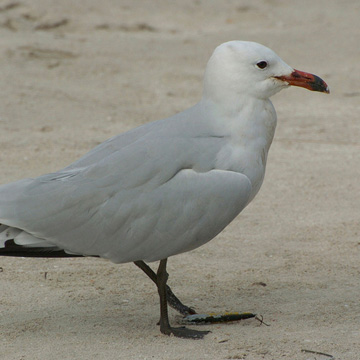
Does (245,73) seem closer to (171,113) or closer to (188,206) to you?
(188,206)

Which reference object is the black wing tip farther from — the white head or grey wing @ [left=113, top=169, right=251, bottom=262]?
the white head

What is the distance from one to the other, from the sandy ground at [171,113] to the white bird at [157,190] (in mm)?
542

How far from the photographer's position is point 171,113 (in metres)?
7.94

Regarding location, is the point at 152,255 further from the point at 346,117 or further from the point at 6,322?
the point at 346,117

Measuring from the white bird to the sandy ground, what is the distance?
1.78ft

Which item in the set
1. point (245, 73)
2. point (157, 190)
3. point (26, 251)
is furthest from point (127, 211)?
point (245, 73)

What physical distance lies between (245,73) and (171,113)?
4.07 metres

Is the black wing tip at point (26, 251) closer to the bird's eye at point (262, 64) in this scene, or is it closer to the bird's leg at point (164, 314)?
the bird's leg at point (164, 314)

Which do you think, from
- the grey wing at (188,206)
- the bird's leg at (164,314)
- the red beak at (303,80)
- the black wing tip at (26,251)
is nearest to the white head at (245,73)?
the red beak at (303,80)

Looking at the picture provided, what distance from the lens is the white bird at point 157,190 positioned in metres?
3.73

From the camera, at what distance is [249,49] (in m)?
3.90

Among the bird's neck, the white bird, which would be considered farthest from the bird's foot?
the bird's neck

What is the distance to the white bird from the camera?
373 cm

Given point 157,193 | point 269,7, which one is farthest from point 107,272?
point 269,7
